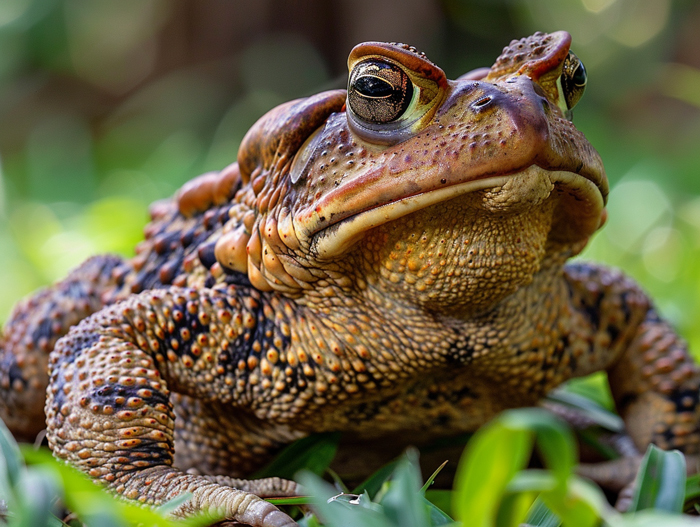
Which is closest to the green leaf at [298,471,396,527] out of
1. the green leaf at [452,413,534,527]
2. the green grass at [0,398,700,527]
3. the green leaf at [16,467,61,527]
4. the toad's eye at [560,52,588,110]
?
the green grass at [0,398,700,527]

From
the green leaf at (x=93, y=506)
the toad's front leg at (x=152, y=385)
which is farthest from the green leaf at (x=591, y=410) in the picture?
the green leaf at (x=93, y=506)

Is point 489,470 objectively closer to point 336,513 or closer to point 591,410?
point 336,513

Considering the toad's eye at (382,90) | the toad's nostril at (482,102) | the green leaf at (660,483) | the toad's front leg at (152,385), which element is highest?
the toad's eye at (382,90)

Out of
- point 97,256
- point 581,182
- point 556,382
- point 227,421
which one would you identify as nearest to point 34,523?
point 227,421

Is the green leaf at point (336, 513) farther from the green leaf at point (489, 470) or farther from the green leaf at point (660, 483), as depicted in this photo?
the green leaf at point (660, 483)

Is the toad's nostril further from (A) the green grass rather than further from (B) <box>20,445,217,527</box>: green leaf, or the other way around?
(B) <box>20,445,217,527</box>: green leaf
